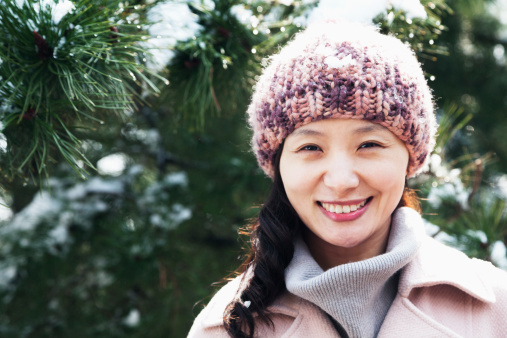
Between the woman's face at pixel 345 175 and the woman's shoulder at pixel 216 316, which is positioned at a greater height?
the woman's face at pixel 345 175

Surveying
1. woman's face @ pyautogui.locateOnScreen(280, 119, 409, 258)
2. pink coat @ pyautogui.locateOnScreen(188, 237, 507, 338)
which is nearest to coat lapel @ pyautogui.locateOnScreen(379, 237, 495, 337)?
pink coat @ pyautogui.locateOnScreen(188, 237, 507, 338)

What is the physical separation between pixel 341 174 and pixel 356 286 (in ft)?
0.79

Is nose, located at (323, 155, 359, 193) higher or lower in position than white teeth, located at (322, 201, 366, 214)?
higher

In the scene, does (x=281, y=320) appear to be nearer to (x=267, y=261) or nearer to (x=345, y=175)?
(x=267, y=261)

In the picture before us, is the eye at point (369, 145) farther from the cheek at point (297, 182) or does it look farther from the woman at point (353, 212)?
the cheek at point (297, 182)

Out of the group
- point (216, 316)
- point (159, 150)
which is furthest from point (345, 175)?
point (159, 150)

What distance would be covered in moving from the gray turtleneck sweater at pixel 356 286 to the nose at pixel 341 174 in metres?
0.16

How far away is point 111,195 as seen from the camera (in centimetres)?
245

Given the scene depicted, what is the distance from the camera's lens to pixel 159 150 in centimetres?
256

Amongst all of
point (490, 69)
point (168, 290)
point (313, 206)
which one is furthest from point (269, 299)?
point (490, 69)

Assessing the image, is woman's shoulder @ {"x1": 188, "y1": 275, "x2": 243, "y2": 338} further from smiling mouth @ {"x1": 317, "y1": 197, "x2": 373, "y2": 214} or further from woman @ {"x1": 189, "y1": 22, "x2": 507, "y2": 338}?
smiling mouth @ {"x1": 317, "y1": 197, "x2": 373, "y2": 214}

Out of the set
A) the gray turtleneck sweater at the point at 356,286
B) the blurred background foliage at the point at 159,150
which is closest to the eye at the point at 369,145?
the gray turtleneck sweater at the point at 356,286

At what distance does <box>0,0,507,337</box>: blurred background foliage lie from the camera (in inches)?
44.7

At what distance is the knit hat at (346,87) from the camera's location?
3.46 ft
